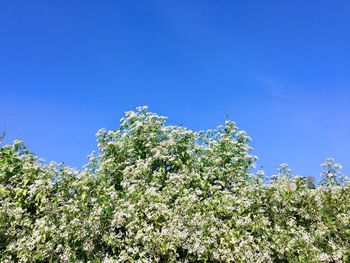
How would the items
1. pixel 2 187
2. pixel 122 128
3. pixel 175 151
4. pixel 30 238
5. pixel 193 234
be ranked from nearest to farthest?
1. pixel 193 234
2. pixel 30 238
3. pixel 2 187
4. pixel 175 151
5. pixel 122 128

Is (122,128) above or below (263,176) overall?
above

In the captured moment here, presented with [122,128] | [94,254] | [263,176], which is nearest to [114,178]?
[122,128]

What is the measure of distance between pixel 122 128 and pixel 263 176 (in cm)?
345

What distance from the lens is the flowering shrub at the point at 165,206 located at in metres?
6.08

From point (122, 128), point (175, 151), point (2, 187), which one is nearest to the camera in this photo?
point (2, 187)

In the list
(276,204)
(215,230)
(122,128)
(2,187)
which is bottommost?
(215,230)

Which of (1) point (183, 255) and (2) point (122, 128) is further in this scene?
(2) point (122, 128)

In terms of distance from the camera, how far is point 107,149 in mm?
8422

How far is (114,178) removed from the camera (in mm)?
8023

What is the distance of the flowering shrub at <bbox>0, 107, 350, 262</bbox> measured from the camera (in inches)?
239

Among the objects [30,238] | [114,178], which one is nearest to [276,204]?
[114,178]

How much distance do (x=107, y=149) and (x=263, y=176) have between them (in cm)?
359

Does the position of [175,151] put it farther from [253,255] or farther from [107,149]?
[253,255]

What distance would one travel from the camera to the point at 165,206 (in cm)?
623
